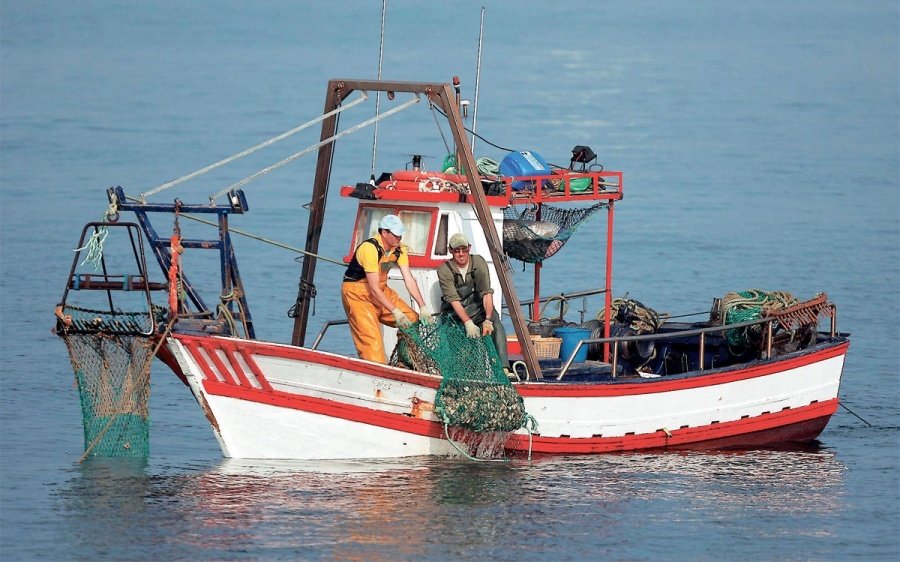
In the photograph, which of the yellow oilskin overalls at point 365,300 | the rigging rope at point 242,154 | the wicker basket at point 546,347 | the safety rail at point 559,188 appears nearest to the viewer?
the rigging rope at point 242,154

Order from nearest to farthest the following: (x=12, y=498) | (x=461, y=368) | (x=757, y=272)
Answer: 1. (x=12, y=498)
2. (x=461, y=368)
3. (x=757, y=272)

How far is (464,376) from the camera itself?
559 inches

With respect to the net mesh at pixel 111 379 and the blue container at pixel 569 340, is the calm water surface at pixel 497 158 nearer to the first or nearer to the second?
the net mesh at pixel 111 379

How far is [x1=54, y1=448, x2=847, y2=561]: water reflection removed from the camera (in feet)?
39.6

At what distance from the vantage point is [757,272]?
89.4 ft

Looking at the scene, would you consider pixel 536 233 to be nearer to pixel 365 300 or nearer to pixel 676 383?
pixel 676 383

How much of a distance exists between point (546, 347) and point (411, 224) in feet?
5.73

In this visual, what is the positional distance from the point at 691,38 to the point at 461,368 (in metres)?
59.7

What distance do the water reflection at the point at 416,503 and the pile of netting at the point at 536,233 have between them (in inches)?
80.5

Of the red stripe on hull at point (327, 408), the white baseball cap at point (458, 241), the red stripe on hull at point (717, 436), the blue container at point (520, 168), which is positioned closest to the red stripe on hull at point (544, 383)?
the red stripe on hull at point (327, 408)

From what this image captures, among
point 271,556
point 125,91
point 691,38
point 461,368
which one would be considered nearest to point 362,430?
point 461,368

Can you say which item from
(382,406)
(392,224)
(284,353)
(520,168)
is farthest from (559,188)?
(284,353)

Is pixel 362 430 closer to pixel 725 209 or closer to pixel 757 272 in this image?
pixel 757 272

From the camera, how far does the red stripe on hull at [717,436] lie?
1480 cm
